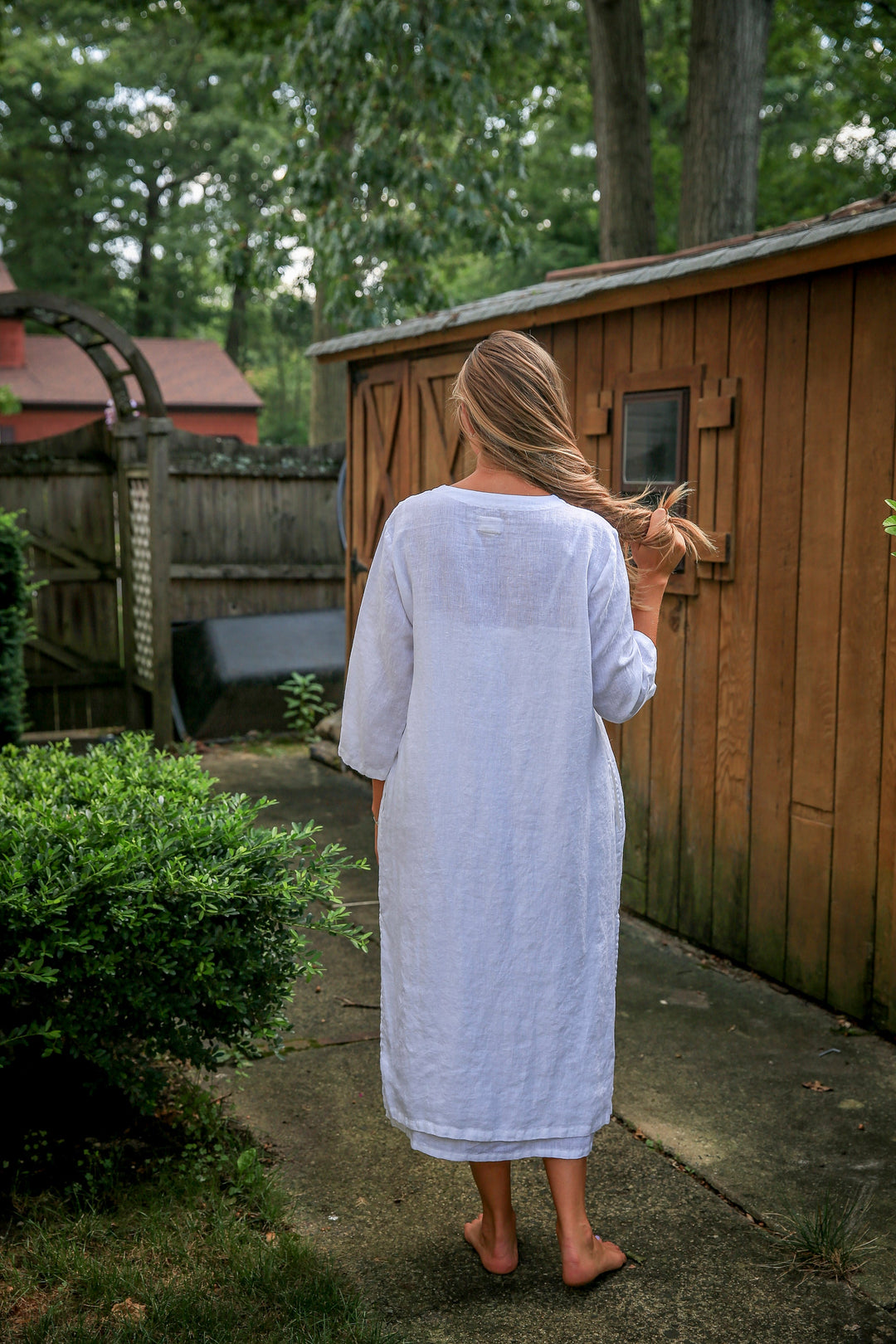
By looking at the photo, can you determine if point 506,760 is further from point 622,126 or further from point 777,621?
point 622,126

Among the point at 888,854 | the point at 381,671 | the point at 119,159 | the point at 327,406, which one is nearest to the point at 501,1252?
the point at 381,671

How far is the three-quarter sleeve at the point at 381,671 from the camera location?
247 centimetres

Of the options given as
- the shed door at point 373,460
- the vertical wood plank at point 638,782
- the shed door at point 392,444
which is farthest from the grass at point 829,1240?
the shed door at point 373,460

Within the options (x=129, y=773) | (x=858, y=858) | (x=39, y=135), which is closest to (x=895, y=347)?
(x=858, y=858)

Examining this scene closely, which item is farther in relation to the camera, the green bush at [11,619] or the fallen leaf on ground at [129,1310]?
the green bush at [11,619]

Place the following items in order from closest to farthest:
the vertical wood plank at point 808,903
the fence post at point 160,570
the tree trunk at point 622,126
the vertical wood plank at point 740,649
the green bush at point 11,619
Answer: the vertical wood plank at point 808,903 < the vertical wood plank at point 740,649 < the green bush at point 11,619 < the fence post at point 160,570 < the tree trunk at point 622,126

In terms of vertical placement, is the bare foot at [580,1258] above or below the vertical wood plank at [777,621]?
below

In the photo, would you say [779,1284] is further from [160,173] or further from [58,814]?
[160,173]

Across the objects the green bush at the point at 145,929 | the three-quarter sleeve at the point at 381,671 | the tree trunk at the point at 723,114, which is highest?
the tree trunk at the point at 723,114

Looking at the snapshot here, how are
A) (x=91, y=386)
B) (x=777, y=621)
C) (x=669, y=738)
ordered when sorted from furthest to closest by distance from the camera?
(x=91, y=386)
(x=669, y=738)
(x=777, y=621)

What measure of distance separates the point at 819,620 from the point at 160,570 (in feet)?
18.4

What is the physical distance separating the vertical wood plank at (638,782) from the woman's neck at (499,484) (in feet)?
9.45

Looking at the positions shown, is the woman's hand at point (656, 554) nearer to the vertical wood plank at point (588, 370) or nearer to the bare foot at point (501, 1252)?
the bare foot at point (501, 1252)

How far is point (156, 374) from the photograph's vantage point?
30312mm
